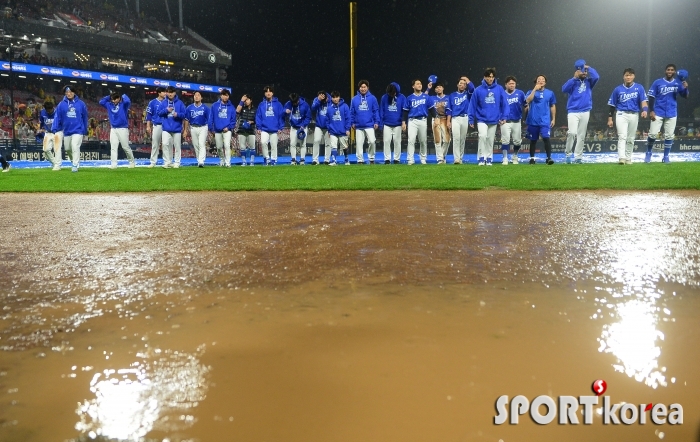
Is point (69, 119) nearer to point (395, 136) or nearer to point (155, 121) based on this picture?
point (155, 121)

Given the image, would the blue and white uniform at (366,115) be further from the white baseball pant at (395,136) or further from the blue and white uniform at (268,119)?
the blue and white uniform at (268,119)

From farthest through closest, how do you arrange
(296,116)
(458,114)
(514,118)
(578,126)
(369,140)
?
(296,116) → (369,140) → (458,114) → (514,118) → (578,126)

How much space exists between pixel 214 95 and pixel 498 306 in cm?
3889

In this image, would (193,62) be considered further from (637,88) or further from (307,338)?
(307,338)

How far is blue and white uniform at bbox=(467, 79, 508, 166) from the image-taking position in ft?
39.2

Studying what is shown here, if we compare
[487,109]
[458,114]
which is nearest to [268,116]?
[458,114]

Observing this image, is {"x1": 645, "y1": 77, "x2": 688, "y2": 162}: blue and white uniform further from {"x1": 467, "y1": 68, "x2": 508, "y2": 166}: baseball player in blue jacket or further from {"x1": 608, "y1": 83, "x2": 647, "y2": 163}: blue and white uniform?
{"x1": 467, "y1": 68, "x2": 508, "y2": 166}: baseball player in blue jacket

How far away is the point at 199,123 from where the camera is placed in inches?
550

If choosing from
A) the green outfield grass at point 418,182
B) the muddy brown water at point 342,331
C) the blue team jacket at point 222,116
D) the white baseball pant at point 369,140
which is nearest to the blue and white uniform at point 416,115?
the white baseball pant at point 369,140

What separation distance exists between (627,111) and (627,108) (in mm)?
72

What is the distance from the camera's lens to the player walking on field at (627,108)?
11.0m

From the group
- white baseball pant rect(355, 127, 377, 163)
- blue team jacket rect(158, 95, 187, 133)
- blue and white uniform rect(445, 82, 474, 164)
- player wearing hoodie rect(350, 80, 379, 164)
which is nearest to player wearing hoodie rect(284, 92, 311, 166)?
player wearing hoodie rect(350, 80, 379, 164)

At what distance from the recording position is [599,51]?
32656 millimetres

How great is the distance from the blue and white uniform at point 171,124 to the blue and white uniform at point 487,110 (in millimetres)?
6955
